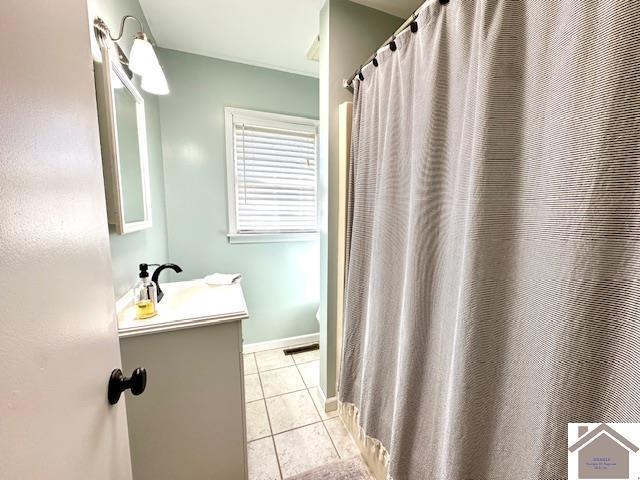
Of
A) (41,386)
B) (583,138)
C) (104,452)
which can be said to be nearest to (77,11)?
(41,386)

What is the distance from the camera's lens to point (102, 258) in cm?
57

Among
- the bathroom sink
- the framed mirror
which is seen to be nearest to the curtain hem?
the bathroom sink

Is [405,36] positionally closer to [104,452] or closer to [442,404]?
[442,404]

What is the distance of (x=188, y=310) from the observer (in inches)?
42.8

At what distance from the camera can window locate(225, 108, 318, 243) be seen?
6.71 ft

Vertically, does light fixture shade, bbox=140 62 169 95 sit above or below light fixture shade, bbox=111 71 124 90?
above

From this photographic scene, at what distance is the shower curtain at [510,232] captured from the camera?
1.50 ft

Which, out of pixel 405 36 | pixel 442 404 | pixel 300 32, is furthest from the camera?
pixel 300 32

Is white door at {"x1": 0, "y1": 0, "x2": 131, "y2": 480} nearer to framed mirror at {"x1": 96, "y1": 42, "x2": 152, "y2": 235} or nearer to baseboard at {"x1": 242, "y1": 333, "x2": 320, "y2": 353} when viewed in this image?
framed mirror at {"x1": 96, "y1": 42, "x2": 152, "y2": 235}

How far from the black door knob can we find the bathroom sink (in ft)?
1.16

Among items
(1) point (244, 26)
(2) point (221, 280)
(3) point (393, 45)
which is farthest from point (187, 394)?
(1) point (244, 26)

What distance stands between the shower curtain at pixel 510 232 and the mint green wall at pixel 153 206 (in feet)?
3.78

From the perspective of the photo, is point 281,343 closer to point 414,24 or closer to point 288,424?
point 288,424

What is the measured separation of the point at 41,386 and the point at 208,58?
7.43 feet
